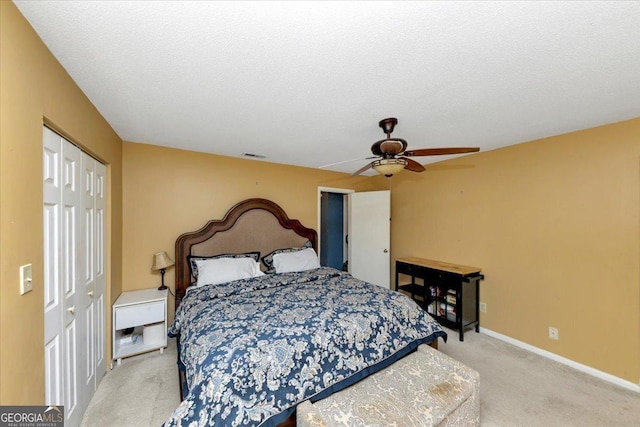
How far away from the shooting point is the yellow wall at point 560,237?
2.27 meters

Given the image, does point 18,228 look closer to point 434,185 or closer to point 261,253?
point 261,253

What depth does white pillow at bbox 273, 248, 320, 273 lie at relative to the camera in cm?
343

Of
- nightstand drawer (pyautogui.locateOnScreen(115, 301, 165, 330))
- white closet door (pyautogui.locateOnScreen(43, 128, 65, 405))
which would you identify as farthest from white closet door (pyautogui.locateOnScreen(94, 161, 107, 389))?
white closet door (pyautogui.locateOnScreen(43, 128, 65, 405))

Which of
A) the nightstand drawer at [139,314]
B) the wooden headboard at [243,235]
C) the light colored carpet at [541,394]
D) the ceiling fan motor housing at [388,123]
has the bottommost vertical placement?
the light colored carpet at [541,394]

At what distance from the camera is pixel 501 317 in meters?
3.11

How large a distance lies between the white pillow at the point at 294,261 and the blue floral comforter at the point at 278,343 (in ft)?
2.33

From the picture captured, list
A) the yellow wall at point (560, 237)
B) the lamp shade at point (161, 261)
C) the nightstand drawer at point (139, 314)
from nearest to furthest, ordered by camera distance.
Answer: the yellow wall at point (560, 237)
the nightstand drawer at point (139, 314)
the lamp shade at point (161, 261)

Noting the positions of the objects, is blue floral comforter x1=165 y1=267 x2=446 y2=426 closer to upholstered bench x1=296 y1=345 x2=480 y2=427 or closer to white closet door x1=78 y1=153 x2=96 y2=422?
upholstered bench x1=296 y1=345 x2=480 y2=427

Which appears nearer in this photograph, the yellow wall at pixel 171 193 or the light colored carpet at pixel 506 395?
the light colored carpet at pixel 506 395

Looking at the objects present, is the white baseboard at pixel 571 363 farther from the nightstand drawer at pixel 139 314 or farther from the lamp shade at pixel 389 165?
the nightstand drawer at pixel 139 314

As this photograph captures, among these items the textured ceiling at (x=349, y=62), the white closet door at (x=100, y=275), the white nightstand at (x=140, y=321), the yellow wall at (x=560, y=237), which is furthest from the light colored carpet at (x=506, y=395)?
the textured ceiling at (x=349, y=62)

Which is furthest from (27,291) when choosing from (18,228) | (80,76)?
(80,76)

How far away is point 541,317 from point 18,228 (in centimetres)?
424

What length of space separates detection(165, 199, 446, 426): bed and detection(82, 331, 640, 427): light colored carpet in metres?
0.42
